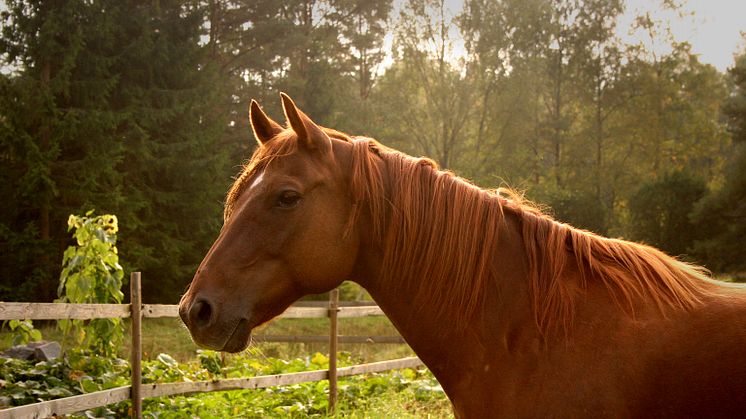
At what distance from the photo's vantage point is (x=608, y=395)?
6.77ft

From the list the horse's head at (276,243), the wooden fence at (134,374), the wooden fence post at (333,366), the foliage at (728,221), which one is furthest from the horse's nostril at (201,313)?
the foliage at (728,221)

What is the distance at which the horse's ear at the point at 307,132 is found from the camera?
238cm

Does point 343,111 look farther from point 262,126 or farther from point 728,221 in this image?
point 262,126

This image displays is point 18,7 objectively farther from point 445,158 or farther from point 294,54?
point 445,158

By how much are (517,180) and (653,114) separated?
6.89 meters

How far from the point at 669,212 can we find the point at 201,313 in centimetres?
2334

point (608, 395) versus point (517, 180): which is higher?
point (517, 180)

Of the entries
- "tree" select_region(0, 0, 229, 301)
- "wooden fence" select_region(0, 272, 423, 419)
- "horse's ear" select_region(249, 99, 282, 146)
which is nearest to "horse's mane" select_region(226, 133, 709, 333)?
"horse's ear" select_region(249, 99, 282, 146)

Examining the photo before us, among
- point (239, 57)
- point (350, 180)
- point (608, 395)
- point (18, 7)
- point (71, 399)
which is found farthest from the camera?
point (239, 57)

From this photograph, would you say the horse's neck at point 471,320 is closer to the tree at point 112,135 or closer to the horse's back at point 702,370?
the horse's back at point 702,370

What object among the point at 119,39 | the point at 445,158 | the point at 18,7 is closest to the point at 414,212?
the point at 18,7

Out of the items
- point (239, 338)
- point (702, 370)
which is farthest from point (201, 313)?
point (702, 370)

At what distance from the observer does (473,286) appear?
7.68 feet

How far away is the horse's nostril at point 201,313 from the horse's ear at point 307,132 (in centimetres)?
72
